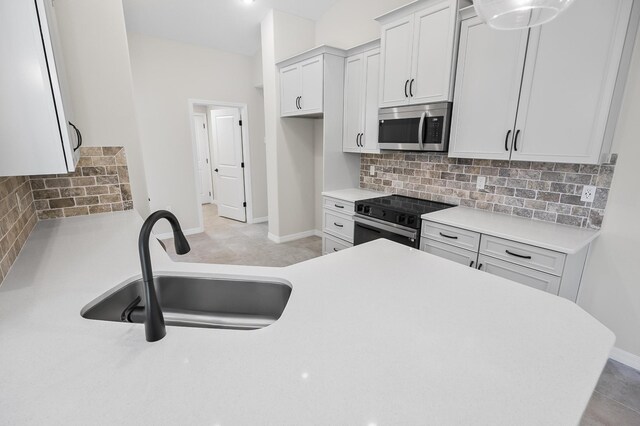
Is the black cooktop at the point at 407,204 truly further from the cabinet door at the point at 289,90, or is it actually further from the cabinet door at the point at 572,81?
the cabinet door at the point at 289,90

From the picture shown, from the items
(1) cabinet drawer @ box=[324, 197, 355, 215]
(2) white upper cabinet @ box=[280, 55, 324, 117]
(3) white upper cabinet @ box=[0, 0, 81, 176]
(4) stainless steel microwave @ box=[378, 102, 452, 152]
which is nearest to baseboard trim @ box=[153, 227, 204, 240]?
(2) white upper cabinet @ box=[280, 55, 324, 117]

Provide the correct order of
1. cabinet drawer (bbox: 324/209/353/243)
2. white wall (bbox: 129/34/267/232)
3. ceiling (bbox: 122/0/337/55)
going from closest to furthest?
cabinet drawer (bbox: 324/209/353/243) < ceiling (bbox: 122/0/337/55) < white wall (bbox: 129/34/267/232)

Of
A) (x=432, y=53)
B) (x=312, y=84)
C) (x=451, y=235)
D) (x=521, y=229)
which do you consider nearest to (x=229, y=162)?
(x=312, y=84)

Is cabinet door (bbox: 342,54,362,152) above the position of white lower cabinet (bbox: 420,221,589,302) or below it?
above

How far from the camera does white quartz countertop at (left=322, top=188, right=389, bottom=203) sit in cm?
317

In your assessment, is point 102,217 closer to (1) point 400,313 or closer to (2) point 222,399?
(2) point 222,399

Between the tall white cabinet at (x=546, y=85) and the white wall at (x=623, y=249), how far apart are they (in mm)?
149

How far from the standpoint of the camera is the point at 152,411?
24.2 inches

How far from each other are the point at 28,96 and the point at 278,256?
3.21 meters

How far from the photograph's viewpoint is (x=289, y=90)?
381 centimetres

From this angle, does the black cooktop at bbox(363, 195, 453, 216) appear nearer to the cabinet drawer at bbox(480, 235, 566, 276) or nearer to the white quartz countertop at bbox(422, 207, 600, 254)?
the white quartz countertop at bbox(422, 207, 600, 254)

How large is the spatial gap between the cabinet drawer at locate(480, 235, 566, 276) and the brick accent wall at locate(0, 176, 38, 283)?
2.55 metres

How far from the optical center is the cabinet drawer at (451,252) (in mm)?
2186

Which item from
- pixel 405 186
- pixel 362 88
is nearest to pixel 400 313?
pixel 405 186
